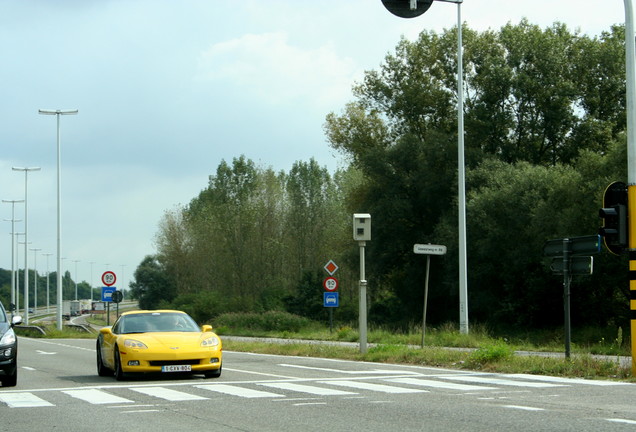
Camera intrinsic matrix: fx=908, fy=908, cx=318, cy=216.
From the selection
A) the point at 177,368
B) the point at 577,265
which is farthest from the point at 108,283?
the point at 577,265

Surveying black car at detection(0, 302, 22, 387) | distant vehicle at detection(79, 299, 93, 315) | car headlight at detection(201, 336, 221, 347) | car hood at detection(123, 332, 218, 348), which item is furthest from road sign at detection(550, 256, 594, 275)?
distant vehicle at detection(79, 299, 93, 315)

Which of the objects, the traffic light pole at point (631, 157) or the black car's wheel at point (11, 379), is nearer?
the black car's wheel at point (11, 379)

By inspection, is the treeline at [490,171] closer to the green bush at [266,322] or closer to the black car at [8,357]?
the green bush at [266,322]

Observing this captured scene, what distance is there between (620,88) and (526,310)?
14.2 m

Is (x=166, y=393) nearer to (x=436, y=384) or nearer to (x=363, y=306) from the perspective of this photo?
(x=436, y=384)

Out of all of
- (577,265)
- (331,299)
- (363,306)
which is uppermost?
(577,265)

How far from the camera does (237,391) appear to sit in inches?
557

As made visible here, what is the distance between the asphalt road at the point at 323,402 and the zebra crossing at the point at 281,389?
0.02 metres

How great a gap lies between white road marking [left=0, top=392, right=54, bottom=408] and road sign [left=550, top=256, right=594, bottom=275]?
10.2 metres

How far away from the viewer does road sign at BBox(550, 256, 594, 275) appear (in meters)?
17.6

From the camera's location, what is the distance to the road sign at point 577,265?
17594mm

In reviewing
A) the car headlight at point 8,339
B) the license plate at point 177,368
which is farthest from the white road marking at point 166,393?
the car headlight at point 8,339

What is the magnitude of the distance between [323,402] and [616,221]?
279 inches

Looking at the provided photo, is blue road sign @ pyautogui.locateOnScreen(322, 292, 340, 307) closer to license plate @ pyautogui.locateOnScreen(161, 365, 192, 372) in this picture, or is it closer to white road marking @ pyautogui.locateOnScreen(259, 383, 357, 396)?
license plate @ pyautogui.locateOnScreen(161, 365, 192, 372)
